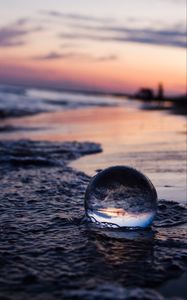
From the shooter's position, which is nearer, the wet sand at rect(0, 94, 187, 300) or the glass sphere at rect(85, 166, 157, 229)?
the wet sand at rect(0, 94, 187, 300)

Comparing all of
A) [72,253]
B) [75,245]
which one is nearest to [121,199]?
[75,245]

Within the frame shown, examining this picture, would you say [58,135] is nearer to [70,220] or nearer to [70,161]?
[70,161]

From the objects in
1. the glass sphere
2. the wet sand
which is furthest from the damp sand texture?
the glass sphere

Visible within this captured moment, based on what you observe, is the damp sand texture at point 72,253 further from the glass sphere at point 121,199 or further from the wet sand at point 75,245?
the glass sphere at point 121,199

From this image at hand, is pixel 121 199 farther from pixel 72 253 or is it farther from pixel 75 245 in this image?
pixel 72 253

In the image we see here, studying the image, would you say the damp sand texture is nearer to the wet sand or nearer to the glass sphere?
the wet sand

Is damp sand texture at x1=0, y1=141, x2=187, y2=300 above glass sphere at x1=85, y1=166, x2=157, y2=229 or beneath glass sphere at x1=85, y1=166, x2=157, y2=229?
beneath

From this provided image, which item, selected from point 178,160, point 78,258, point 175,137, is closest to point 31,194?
point 78,258

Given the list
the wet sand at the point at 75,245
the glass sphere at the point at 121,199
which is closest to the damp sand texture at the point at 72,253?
the wet sand at the point at 75,245

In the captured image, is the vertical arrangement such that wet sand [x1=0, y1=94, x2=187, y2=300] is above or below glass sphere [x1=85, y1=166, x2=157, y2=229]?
below

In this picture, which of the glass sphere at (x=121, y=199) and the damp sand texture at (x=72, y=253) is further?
the glass sphere at (x=121, y=199)
